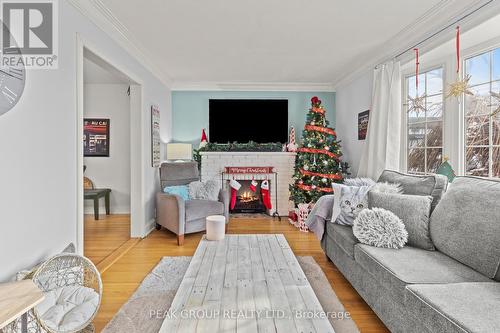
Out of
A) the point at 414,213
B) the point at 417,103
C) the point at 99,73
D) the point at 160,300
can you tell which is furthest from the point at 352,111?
the point at 99,73

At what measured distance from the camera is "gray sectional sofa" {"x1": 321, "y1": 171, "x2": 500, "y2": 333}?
134cm

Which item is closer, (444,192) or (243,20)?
(444,192)

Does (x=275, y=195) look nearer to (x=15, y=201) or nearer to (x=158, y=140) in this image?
(x=158, y=140)

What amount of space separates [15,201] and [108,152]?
3991 millimetres

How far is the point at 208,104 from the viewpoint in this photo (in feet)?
18.4

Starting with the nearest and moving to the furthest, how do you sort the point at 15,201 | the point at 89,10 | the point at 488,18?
the point at 15,201 < the point at 488,18 < the point at 89,10

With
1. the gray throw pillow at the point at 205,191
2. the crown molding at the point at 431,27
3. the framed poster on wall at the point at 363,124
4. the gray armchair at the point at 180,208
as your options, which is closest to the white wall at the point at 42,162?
the gray armchair at the point at 180,208

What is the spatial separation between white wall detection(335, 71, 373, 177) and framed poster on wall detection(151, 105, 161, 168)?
10.3 ft

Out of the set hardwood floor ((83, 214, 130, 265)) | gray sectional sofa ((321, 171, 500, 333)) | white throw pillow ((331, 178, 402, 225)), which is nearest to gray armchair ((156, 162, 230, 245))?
hardwood floor ((83, 214, 130, 265))

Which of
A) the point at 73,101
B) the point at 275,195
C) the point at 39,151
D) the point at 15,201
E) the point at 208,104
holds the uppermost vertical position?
the point at 208,104

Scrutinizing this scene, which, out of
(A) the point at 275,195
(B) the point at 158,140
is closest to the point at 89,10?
(B) the point at 158,140

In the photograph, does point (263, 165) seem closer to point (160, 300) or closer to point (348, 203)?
point (348, 203)

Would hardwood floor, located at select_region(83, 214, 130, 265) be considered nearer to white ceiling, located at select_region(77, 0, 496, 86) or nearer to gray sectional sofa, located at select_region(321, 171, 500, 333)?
white ceiling, located at select_region(77, 0, 496, 86)

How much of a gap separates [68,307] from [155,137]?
10.0ft
